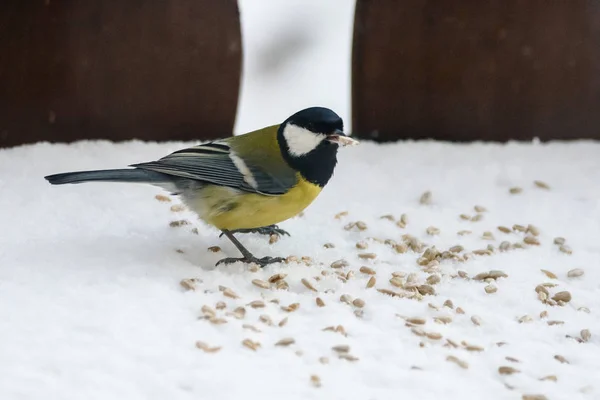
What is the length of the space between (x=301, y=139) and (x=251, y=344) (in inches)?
27.7

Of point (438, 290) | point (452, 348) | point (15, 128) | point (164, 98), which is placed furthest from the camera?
point (164, 98)

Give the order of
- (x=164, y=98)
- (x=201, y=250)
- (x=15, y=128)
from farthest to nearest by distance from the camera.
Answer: (x=164, y=98)
(x=15, y=128)
(x=201, y=250)

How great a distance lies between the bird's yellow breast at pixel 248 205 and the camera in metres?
2.26

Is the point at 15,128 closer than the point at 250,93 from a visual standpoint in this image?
Yes

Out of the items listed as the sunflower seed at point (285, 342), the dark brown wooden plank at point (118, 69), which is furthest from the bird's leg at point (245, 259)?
the dark brown wooden plank at point (118, 69)

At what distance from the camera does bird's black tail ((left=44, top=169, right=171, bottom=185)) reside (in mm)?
2203

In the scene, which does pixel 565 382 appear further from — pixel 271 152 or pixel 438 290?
pixel 271 152

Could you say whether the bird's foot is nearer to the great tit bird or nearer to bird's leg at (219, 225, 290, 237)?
the great tit bird

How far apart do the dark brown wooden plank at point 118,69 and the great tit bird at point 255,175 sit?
921 mm

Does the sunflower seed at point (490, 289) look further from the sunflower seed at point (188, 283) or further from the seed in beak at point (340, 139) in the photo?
the sunflower seed at point (188, 283)

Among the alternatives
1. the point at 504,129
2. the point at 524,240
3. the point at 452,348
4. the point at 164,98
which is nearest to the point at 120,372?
the point at 452,348

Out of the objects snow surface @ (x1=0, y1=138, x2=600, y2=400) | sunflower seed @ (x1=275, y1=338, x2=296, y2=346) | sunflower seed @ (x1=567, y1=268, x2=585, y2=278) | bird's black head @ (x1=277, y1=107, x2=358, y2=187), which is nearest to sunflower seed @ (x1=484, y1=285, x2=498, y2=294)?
snow surface @ (x1=0, y1=138, x2=600, y2=400)

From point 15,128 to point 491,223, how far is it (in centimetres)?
175

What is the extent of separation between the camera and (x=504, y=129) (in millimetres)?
3438
